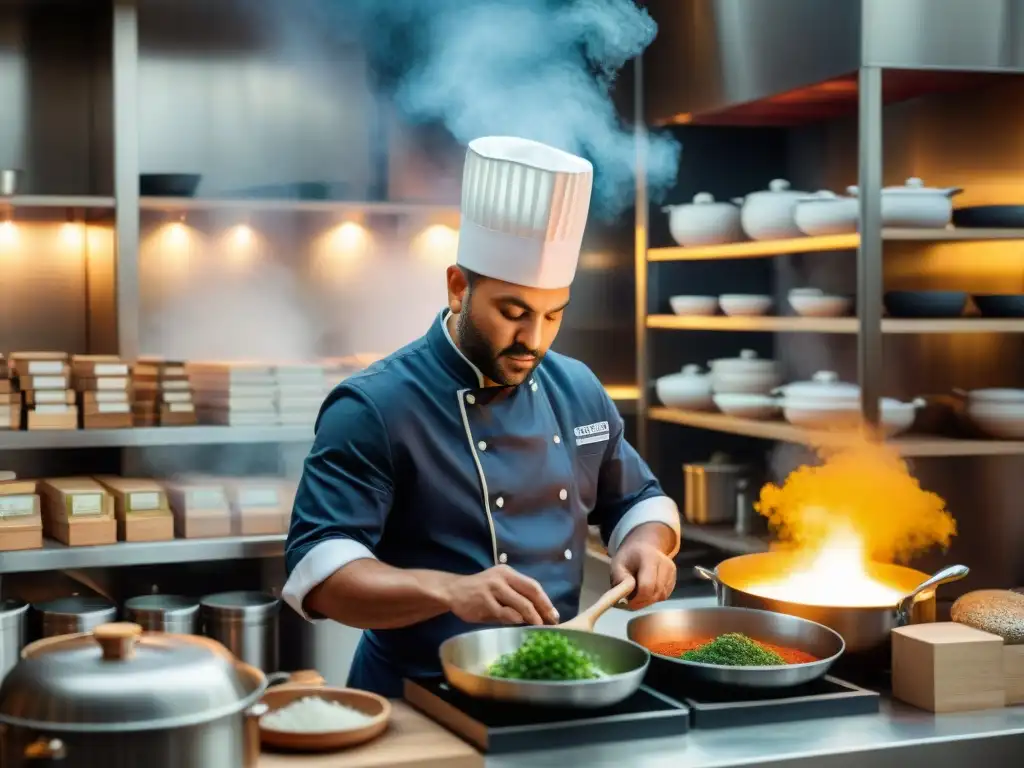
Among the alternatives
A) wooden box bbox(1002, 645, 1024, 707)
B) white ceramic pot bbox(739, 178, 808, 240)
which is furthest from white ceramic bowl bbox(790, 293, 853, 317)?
wooden box bbox(1002, 645, 1024, 707)

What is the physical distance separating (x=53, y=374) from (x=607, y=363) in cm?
228

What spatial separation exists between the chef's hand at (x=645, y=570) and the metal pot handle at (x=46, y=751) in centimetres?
118

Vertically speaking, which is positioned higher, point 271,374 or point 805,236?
point 805,236

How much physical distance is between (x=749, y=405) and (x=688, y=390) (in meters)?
0.39

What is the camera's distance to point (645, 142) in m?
5.11

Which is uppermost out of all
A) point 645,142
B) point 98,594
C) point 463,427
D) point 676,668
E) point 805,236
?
point 645,142

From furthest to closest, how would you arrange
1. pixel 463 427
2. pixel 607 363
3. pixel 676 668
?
pixel 607 363 → pixel 463 427 → pixel 676 668

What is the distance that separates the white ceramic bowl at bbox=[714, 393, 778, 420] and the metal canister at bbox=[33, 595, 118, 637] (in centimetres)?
219

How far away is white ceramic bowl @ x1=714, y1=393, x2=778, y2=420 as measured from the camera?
437 centimetres

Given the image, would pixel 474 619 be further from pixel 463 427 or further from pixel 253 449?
pixel 253 449

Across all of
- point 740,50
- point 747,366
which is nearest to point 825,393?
point 747,366

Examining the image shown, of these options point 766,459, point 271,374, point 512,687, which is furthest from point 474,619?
point 766,459

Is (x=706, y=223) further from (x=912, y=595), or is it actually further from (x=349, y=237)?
(x=912, y=595)

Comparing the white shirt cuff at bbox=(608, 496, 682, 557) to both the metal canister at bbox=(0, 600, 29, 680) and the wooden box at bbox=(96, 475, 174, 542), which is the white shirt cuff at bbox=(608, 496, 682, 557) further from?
the metal canister at bbox=(0, 600, 29, 680)
